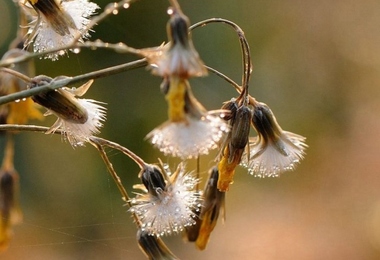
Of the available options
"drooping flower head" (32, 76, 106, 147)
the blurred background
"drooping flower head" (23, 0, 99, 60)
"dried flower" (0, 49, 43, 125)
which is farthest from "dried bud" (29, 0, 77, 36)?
the blurred background

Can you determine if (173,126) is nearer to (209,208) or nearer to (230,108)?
(230,108)

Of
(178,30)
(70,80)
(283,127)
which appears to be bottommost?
(283,127)

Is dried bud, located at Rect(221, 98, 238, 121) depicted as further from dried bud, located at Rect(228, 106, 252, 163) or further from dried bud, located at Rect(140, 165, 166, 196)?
dried bud, located at Rect(140, 165, 166, 196)

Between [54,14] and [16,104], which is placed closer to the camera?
[54,14]

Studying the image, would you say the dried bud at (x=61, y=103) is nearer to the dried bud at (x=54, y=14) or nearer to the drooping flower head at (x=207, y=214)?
the dried bud at (x=54, y=14)

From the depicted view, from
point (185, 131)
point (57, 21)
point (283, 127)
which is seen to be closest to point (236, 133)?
point (185, 131)

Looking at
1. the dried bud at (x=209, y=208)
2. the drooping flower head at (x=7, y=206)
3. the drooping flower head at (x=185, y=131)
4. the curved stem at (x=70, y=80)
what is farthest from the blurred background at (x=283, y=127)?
the drooping flower head at (x=185, y=131)
